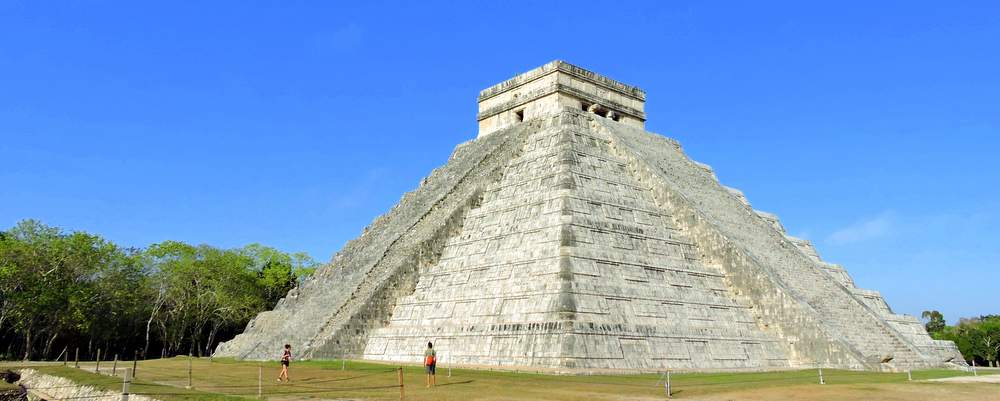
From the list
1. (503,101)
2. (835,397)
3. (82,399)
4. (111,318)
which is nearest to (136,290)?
(111,318)

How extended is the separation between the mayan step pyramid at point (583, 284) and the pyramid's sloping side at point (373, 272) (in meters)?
0.07

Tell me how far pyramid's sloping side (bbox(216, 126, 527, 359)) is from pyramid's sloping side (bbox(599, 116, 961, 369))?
704 centimetres

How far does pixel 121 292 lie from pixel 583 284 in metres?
29.9

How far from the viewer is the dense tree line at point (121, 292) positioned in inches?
1419

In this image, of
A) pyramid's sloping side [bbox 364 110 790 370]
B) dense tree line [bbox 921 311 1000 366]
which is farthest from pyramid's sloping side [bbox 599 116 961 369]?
dense tree line [bbox 921 311 1000 366]

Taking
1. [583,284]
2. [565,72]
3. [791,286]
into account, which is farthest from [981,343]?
[583,284]

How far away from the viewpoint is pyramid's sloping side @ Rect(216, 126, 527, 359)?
2517 cm

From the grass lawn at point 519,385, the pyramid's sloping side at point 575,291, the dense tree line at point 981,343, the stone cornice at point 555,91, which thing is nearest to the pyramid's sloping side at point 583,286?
the pyramid's sloping side at point 575,291

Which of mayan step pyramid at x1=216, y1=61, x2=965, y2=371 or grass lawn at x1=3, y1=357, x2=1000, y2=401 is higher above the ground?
mayan step pyramid at x1=216, y1=61, x2=965, y2=371

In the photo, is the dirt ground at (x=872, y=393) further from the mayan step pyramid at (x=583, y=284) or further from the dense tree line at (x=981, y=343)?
the dense tree line at (x=981, y=343)

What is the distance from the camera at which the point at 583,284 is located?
73.6 ft

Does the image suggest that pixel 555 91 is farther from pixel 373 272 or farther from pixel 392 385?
pixel 392 385

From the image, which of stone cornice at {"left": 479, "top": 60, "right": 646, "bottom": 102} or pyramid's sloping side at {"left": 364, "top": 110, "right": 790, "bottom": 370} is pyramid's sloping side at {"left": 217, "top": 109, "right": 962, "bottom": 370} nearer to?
pyramid's sloping side at {"left": 364, "top": 110, "right": 790, "bottom": 370}

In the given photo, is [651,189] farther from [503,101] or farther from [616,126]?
[503,101]
